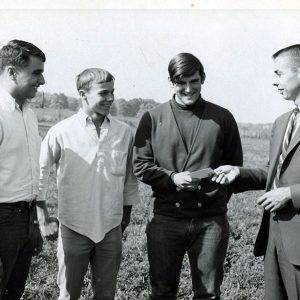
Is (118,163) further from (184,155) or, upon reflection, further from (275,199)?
(275,199)

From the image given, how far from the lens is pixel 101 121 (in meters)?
3.44

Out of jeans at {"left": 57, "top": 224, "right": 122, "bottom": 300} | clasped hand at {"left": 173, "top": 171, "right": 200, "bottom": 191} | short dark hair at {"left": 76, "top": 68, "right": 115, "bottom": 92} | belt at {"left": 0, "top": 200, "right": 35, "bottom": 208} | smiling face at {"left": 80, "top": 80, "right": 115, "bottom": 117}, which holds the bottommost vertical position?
jeans at {"left": 57, "top": 224, "right": 122, "bottom": 300}

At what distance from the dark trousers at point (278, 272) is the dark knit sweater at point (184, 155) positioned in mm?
511

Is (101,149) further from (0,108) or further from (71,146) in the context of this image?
(0,108)

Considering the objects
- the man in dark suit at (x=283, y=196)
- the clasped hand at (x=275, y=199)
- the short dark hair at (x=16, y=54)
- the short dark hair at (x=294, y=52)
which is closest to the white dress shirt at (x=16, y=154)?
the short dark hair at (x=16, y=54)

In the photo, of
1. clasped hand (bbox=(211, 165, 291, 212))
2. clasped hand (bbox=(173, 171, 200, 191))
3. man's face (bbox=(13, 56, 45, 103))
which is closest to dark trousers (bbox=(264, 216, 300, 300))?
clasped hand (bbox=(211, 165, 291, 212))

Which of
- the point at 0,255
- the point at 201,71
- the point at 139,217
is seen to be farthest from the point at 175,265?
the point at 139,217

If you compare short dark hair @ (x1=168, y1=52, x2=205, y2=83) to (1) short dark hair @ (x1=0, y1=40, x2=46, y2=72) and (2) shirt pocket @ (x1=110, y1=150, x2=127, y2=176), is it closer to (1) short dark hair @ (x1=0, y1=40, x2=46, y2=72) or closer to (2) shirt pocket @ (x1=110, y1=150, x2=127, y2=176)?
(2) shirt pocket @ (x1=110, y1=150, x2=127, y2=176)

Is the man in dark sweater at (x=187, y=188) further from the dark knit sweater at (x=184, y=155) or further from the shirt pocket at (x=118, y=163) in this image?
the shirt pocket at (x=118, y=163)

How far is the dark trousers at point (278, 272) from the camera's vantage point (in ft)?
9.10

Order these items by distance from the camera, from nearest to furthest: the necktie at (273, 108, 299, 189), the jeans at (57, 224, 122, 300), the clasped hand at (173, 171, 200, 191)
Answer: the necktie at (273, 108, 299, 189)
the clasped hand at (173, 171, 200, 191)
the jeans at (57, 224, 122, 300)

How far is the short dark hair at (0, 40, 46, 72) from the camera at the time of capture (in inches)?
116

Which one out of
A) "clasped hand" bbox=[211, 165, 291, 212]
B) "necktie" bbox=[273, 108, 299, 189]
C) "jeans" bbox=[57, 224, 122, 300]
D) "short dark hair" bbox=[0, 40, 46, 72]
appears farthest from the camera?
"jeans" bbox=[57, 224, 122, 300]

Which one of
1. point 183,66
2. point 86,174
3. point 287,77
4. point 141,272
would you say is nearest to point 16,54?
point 86,174
